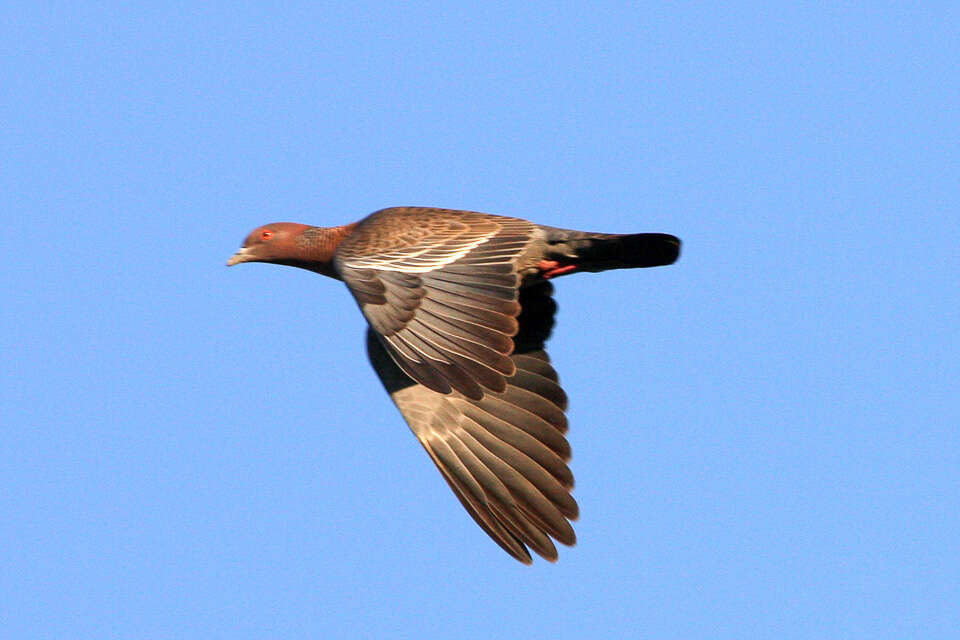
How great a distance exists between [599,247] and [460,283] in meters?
1.67

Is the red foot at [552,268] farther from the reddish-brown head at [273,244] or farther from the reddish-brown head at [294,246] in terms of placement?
the reddish-brown head at [273,244]

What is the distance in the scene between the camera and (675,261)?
35.8ft

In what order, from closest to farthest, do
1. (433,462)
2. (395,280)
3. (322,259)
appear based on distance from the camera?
(395,280) → (433,462) → (322,259)

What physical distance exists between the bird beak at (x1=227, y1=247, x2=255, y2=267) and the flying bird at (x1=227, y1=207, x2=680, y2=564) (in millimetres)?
20

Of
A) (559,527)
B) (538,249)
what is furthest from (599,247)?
(559,527)

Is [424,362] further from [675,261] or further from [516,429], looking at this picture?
[675,261]

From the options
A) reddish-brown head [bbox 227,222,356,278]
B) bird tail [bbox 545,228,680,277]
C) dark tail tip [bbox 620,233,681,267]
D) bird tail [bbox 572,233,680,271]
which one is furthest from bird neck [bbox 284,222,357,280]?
dark tail tip [bbox 620,233,681,267]

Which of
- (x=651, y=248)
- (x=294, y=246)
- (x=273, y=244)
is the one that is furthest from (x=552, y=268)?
(x=273, y=244)

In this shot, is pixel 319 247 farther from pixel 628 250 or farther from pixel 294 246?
pixel 628 250

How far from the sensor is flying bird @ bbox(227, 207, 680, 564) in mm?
9227

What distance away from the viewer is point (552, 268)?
36.9 ft

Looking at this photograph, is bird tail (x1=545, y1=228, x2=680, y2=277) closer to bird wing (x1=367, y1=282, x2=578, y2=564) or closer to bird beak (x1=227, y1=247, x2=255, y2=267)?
bird wing (x1=367, y1=282, x2=578, y2=564)

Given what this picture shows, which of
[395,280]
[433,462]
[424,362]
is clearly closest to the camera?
[424,362]

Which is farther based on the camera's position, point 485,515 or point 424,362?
point 485,515
